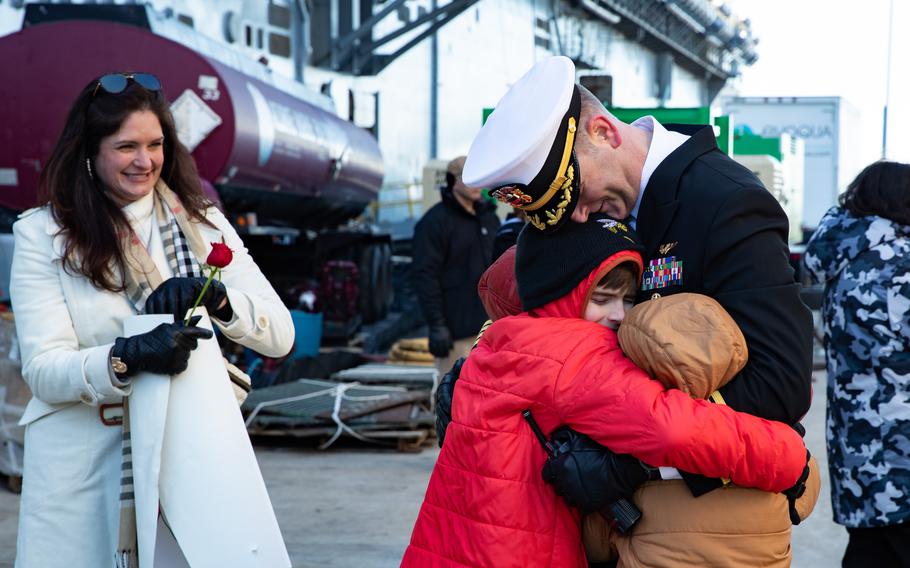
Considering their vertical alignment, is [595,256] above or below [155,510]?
above

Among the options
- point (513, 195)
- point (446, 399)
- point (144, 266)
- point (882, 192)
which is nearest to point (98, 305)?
point (144, 266)

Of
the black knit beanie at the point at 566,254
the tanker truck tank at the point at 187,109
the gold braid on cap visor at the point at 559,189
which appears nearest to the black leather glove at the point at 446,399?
the black knit beanie at the point at 566,254

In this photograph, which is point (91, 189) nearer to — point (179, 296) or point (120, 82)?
point (120, 82)

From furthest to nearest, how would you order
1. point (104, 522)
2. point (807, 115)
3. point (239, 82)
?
point (807, 115) → point (239, 82) → point (104, 522)

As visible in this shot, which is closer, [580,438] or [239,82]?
[580,438]

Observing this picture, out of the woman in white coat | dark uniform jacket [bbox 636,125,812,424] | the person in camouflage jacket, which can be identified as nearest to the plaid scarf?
the woman in white coat

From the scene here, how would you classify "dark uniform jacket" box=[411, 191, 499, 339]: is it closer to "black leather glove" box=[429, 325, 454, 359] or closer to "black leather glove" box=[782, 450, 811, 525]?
"black leather glove" box=[429, 325, 454, 359]

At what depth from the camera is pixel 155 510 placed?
9.43 feet

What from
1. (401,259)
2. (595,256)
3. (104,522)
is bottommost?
(401,259)

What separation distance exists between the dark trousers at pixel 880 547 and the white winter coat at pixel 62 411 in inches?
102

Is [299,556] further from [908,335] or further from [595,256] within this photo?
[595,256]

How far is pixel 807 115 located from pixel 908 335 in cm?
2808

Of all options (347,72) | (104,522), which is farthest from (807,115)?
(104,522)

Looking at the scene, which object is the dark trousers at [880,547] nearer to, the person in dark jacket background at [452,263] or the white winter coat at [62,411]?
the white winter coat at [62,411]
